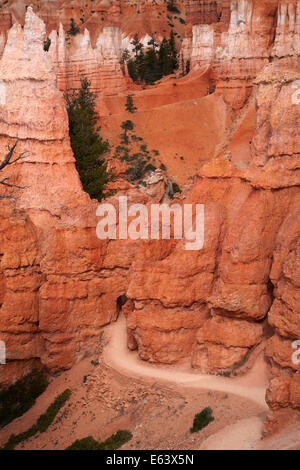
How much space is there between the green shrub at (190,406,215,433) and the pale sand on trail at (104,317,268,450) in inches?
27.5

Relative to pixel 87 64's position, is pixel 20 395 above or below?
below

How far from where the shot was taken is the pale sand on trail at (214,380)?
1412cm

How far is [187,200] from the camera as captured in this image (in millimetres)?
19188

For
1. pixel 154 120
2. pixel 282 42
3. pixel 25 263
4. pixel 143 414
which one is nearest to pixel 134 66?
pixel 154 120

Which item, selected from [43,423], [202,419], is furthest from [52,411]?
[202,419]

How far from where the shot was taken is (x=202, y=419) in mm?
15422

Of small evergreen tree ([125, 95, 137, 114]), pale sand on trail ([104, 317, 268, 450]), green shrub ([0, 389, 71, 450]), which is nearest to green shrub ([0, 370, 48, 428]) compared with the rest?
green shrub ([0, 389, 71, 450])

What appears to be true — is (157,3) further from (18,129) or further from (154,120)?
(18,129)

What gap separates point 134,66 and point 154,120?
2538cm

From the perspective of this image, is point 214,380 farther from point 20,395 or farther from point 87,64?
point 87,64

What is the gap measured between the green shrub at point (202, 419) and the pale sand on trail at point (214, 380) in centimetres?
70

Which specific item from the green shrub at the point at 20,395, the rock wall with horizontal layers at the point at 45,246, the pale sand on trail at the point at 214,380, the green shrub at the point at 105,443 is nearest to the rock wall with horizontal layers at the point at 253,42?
the rock wall with horizontal layers at the point at 45,246

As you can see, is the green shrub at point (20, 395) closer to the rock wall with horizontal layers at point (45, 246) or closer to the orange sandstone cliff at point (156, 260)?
the rock wall with horizontal layers at point (45, 246)

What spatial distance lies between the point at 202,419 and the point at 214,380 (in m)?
1.85
